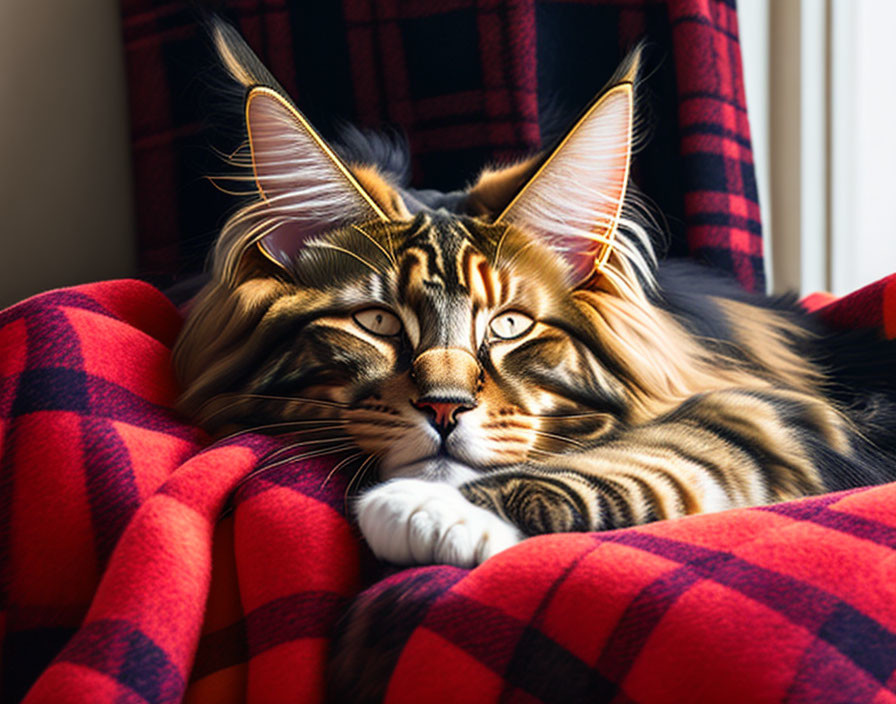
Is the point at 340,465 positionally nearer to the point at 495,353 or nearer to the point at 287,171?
the point at 495,353

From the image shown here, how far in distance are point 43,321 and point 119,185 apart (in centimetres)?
58

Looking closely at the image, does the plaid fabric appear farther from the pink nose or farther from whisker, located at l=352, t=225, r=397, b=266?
the pink nose

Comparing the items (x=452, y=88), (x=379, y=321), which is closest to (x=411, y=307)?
(x=379, y=321)

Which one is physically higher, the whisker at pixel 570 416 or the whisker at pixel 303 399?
the whisker at pixel 303 399

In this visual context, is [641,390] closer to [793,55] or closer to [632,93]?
[632,93]

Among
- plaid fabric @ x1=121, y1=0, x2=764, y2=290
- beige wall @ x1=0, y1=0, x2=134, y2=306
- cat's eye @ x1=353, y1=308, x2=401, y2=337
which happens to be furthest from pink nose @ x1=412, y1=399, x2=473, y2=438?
beige wall @ x1=0, y1=0, x2=134, y2=306

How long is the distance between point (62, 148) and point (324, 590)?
878 millimetres

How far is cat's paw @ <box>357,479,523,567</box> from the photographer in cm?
62

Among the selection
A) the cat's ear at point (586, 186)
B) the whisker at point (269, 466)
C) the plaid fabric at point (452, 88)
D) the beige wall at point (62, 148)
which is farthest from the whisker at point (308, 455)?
the beige wall at point (62, 148)

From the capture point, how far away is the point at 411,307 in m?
0.78

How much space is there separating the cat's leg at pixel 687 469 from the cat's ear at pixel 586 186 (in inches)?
7.3

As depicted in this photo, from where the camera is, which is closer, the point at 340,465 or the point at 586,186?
the point at 340,465

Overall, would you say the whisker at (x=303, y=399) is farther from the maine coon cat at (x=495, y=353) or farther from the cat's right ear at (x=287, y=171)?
the cat's right ear at (x=287, y=171)

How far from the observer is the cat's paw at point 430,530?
2.02ft
